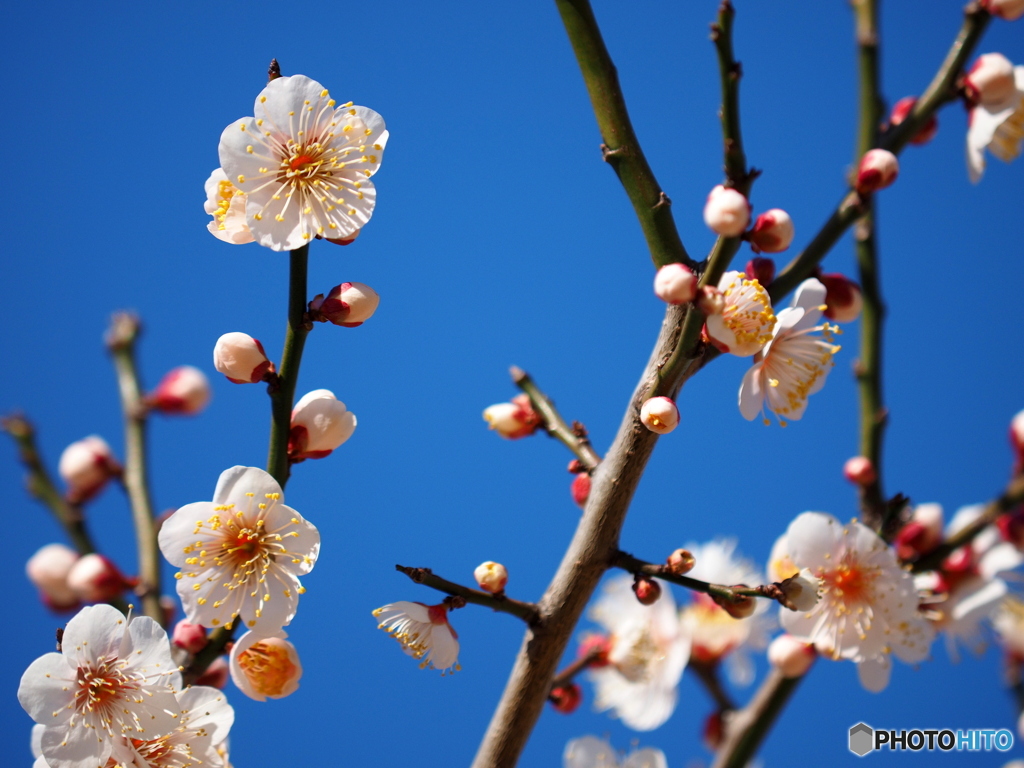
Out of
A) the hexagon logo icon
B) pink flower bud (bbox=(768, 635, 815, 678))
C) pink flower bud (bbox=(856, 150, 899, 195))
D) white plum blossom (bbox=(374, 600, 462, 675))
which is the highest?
pink flower bud (bbox=(856, 150, 899, 195))

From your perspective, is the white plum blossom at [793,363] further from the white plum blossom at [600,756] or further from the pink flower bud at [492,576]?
the white plum blossom at [600,756]

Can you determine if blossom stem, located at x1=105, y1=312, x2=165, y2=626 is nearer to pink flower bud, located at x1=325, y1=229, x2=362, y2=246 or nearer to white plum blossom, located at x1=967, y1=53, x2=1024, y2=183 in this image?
pink flower bud, located at x1=325, y1=229, x2=362, y2=246

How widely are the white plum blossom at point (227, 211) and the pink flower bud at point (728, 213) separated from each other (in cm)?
41

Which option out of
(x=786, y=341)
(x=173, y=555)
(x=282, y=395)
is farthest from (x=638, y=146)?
(x=173, y=555)

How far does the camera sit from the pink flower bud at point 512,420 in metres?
1.02

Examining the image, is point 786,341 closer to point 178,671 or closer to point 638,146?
point 638,146

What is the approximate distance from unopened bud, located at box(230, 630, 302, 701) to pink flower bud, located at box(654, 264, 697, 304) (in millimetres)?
460

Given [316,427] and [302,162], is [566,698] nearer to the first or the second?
[316,427]

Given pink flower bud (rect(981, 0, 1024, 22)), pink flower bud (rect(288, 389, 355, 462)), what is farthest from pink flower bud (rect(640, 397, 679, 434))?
pink flower bud (rect(981, 0, 1024, 22))

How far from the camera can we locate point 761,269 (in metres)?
0.84

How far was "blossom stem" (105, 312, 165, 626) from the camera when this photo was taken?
116cm

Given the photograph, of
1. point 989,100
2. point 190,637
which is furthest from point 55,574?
point 989,100

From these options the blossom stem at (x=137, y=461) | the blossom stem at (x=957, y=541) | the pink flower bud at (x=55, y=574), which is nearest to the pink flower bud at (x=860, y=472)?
the blossom stem at (x=957, y=541)

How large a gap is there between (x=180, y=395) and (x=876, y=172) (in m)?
1.27
